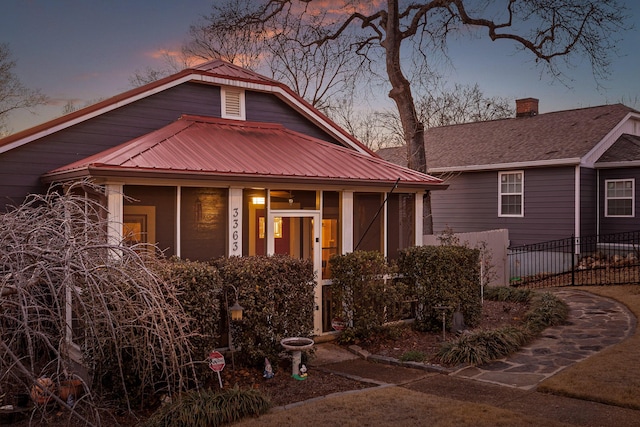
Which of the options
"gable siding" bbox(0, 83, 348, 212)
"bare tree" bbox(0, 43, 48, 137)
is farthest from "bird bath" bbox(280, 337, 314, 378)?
"bare tree" bbox(0, 43, 48, 137)

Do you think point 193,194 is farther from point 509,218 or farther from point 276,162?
point 509,218

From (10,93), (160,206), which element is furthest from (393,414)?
(10,93)

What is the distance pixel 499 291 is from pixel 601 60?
27.8ft

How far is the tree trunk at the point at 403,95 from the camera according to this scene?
17672mm

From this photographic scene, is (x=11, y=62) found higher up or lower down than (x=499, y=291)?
higher up

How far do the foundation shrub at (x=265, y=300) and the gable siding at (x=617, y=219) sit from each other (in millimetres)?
14160

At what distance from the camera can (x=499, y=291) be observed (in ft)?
45.1

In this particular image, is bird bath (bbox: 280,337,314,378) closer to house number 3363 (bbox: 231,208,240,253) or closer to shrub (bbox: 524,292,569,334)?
house number 3363 (bbox: 231,208,240,253)

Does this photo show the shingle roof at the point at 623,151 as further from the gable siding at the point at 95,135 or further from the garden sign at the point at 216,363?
the garden sign at the point at 216,363

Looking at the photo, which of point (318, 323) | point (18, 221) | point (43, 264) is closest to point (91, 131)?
point (318, 323)

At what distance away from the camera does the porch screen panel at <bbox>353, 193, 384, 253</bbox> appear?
10.3 metres

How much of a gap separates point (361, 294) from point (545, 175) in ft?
40.2

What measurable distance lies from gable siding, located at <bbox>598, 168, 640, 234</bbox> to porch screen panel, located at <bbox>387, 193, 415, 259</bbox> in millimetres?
10549

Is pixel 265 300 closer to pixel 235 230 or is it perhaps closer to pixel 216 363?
pixel 216 363
